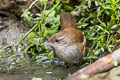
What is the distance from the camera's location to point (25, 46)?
654 cm

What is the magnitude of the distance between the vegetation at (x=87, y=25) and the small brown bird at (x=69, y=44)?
8.1 inches

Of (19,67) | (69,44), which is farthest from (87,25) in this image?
(19,67)

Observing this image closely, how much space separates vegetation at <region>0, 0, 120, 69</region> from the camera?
20.0 feet

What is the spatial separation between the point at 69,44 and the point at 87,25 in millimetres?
812

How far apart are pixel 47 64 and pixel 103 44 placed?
0.99 meters

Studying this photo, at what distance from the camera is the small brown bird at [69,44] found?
19.5 feet

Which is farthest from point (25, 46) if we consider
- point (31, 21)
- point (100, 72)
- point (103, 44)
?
point (100, 72)

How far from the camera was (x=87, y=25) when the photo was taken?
22.0 feet

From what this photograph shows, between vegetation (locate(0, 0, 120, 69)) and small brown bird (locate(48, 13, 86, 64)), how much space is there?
0.68 ft

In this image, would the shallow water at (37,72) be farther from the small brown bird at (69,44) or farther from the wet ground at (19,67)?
the small brown bird at (69,44)

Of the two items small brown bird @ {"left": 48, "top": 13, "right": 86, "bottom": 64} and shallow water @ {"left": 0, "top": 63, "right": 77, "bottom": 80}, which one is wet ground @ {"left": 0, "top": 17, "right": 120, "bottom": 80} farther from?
small brown bird @ {"left": 48, "top": 13, "right": 86, "bottom": 64}

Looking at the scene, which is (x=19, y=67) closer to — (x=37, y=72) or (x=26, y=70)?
(x=26, y=70)

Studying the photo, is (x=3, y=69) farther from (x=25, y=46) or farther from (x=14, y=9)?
(x=14, y=9)

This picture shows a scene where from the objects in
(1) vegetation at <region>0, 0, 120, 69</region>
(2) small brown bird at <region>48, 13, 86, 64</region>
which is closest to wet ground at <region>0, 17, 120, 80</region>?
(2) small brown bird at <region>48, 13, 86, 64</region>
